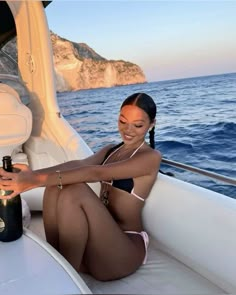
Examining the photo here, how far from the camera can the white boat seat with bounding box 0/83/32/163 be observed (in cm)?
257

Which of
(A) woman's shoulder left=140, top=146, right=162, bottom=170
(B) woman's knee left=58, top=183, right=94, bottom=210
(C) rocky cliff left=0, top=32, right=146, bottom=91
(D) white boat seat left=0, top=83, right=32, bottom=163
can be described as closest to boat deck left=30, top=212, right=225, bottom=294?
(B) woman's knee left=58, top=183, right=94, bottom=210

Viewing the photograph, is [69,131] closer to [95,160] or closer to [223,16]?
[95,160]

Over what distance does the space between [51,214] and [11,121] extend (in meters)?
1.28

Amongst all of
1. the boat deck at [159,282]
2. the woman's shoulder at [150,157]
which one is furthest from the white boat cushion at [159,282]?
the woman's shoulder at [150,157]

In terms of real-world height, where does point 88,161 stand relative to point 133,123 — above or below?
below

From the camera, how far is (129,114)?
1589 millimetres

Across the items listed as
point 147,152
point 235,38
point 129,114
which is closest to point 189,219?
point 147,152

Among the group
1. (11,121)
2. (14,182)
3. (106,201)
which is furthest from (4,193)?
(11,121)

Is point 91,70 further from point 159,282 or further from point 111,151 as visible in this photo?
point 159,282

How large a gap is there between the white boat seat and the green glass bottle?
133cm

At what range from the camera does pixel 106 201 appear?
1675 millimetres

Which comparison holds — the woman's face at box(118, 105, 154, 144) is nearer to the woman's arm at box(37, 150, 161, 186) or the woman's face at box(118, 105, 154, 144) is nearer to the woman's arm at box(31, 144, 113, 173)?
the woman's arm at box(37, 150, 161, 186)

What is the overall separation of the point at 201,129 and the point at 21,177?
674 centimetres

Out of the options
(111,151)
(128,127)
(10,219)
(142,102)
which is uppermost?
(142,102)
